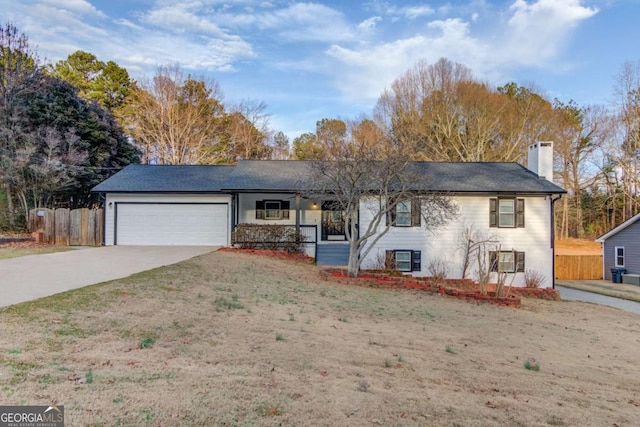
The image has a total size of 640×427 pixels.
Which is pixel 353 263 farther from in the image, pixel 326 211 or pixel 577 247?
pixel 577 247

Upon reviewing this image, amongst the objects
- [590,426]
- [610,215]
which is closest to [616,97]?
[610,215]

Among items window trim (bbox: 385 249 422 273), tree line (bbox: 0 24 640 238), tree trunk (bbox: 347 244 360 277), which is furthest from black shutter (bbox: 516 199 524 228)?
tree trunk (bbox: 347 244 360 277)

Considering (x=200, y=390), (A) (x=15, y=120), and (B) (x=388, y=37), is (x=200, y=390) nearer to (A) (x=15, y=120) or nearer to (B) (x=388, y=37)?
(B) (x=388, y=37)

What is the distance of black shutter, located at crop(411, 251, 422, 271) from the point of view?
49.5ft

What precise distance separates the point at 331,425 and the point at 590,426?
2250 millimetres

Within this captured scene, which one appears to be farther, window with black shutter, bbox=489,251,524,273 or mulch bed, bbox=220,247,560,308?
window with black shutter, bbox=489,251,524,273

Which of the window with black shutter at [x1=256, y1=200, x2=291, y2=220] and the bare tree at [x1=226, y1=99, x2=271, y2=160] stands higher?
the bare tree at [x1=226, y1=99, x2=271, y2=160]

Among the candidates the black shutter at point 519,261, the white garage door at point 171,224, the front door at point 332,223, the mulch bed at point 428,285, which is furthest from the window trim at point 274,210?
the black shutter at point 519,261

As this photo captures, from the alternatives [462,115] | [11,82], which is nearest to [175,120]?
[11,82]

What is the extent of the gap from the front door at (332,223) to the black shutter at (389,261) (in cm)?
290

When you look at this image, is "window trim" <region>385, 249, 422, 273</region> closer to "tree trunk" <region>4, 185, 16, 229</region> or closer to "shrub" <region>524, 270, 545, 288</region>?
"shrub" <region>524, 270, 545, 288</region>

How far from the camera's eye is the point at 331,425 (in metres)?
2.77

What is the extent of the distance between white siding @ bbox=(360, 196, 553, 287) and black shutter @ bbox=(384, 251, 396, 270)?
0.88 ft

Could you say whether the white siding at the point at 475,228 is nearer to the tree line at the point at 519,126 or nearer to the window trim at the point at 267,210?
the window trim at the point at 267,210
